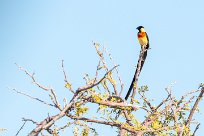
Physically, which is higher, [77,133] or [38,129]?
[77,133]

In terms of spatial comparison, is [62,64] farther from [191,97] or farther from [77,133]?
[191,97]

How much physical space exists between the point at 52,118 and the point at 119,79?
6.81 m

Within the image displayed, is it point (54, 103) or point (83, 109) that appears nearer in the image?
point (54, 103)

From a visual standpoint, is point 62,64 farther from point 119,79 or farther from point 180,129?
point 119,79

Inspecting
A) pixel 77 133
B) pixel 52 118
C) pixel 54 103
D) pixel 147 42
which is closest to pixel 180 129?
pixel 77 133

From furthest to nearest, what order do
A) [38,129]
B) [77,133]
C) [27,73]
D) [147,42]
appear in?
[147,42] < [77,133] < [27,73] < [38,129]

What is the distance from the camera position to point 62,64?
17.5 feet

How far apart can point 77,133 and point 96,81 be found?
5.82 metres

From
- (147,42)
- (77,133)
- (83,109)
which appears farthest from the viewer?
(147,42)

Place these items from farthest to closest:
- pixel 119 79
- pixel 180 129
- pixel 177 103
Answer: pixel 177 103 → pixel 119 79 → pixel 180 129

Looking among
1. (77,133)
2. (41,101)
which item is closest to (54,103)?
(41,101)

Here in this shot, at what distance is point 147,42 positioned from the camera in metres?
14.8

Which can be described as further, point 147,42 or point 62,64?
point 147,42

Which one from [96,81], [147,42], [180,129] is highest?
[147,42]
